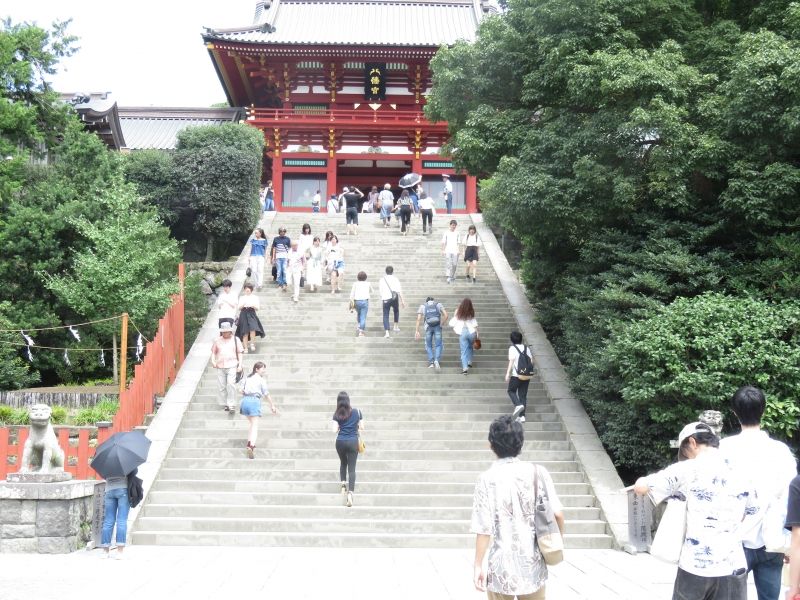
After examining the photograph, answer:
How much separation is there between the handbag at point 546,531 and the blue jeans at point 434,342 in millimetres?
10239

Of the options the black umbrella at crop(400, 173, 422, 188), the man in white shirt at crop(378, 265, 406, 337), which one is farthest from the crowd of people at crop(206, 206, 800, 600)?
the black umbrella at crop(400, 173, 422, 188)

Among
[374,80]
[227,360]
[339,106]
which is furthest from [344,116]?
[227,360]

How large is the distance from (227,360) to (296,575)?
5.18m

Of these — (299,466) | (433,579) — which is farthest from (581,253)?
(433,579)

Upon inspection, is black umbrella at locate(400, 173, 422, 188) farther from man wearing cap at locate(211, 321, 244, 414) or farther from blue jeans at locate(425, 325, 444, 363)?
man wearing cap at locate(211, 321, 244, 414)

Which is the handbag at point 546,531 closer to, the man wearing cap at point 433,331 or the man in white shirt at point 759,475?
the man in white shirt at point 759,475

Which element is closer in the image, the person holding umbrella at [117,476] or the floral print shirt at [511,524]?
the floral print shirt at [511,524]

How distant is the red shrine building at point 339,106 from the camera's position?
29.9m

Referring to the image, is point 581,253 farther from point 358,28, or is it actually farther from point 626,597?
point 358,28

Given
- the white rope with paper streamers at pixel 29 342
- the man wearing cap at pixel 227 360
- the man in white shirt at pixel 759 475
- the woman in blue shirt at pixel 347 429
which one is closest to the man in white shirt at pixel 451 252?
the man wearing cap at pixel 227 360

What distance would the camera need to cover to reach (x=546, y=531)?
14.7 feet

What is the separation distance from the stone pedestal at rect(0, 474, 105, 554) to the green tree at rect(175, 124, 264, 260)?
46.0 feet

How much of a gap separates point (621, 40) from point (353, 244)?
396 inches

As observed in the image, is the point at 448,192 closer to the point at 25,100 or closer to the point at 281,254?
the point at 281,254
